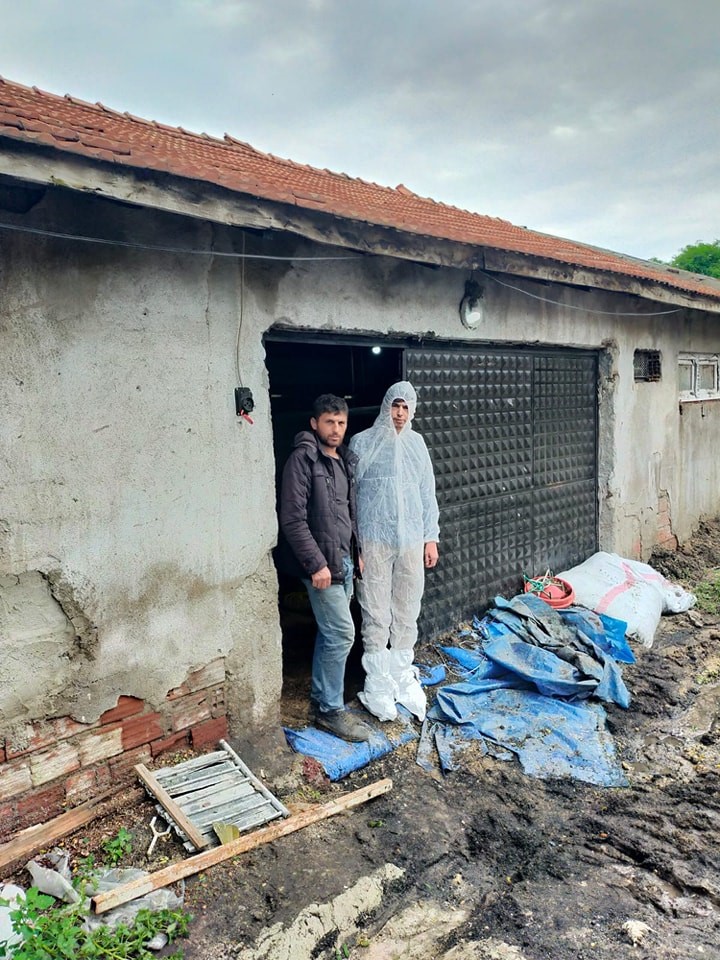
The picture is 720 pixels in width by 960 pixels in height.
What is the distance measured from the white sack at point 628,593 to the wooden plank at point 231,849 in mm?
3096

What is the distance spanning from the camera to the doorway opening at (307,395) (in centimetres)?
468

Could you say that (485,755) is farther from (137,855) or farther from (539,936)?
(137,855)

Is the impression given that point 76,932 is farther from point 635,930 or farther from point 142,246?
point 142,246

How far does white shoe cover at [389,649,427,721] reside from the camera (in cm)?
438

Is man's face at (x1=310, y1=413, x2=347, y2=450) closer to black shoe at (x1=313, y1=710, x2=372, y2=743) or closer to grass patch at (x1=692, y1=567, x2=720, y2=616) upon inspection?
black shoe at (x1=313, y1=710, x2=372, y2=743)

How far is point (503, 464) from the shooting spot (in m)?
5.84

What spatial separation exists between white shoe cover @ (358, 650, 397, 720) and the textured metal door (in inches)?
34.3

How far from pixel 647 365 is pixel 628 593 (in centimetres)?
282

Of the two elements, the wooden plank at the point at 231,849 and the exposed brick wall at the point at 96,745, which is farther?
the exposed brick wall at the point at 96,745

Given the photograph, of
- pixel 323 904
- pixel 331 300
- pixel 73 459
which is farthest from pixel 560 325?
pixel 323 904

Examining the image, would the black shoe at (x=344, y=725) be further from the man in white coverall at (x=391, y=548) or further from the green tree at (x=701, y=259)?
the green tree at (x=701, y=259)

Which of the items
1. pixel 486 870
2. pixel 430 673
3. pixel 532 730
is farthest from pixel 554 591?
pixel 486 870

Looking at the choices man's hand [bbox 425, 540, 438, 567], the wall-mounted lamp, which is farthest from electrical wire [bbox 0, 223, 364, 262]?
man's hand [bbox 425, 540, 438, 567]

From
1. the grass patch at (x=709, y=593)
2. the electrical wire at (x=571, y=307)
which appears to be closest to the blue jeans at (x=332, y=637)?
the electrical wire at (x=571, y=307)
